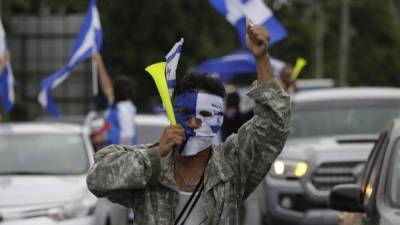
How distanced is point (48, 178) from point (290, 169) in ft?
7.85

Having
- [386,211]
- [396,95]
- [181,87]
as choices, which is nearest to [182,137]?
[181,87]

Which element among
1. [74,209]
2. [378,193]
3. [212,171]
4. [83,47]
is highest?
[212,171]

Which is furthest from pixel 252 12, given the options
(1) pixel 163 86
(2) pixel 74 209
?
(1) pixel 163 86

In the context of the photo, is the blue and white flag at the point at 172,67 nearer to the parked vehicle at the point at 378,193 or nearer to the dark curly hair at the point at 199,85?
the dark curly hair at the point at 199,85

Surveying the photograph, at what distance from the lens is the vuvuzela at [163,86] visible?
17.2 ft

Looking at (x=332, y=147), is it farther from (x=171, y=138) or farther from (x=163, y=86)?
(x=171, y=138)

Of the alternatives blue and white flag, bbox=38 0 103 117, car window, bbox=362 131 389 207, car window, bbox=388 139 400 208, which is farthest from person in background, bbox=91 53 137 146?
car window, bbox=388 139 400 208

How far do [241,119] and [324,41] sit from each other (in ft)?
196

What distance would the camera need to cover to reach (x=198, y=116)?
5305 mm

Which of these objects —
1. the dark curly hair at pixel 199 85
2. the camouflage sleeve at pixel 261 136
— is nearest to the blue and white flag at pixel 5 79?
the dark curly hair at pixel 199 85

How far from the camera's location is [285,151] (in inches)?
484

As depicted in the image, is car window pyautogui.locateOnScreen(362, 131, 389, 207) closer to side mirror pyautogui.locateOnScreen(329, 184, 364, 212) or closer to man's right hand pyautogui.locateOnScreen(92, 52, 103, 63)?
side mirror pyautogui.locateOnScreen(329, 184, 364, 212)

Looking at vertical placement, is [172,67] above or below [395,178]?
above

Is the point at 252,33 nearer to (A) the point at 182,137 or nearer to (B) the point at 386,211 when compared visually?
(A) the point at 182,137
